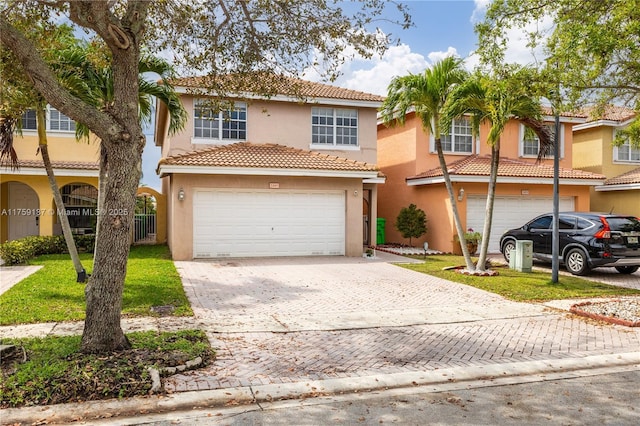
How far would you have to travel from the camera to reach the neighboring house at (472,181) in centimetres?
1869

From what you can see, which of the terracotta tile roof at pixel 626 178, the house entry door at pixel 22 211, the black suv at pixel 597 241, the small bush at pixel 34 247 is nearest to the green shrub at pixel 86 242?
the small bush at pixel 34 247

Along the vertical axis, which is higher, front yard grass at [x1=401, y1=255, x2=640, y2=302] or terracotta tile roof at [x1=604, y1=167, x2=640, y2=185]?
terracotta tile roof at [x1=604, y1=167, x2=640, y2=185]

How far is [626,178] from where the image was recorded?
71.4 feet

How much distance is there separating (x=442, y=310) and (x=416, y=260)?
24.3 feet

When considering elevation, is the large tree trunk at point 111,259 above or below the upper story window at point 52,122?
below

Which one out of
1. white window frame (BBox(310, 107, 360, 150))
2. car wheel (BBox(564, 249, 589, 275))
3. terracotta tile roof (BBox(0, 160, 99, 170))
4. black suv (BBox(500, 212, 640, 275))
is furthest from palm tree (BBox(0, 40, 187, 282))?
car wheel (BBox(564, 249, 589, 275))

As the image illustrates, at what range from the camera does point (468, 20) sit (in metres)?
10.3

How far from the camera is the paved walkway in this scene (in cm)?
538

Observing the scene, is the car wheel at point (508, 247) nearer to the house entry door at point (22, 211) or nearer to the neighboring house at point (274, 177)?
the neighboring house at point (274, 177)

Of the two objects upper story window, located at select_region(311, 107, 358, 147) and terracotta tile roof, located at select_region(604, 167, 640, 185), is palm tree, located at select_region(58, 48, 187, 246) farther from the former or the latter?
terracotta tile roof, located at select_region(604, 167, 640, 185)

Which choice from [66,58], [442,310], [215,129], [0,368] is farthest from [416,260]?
[0,368]

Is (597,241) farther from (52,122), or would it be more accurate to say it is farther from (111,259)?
(52,122)

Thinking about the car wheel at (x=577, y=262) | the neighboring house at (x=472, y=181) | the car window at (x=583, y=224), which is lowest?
the car wheel at (x=577, y=262)

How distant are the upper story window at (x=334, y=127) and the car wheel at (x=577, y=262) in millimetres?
9017
